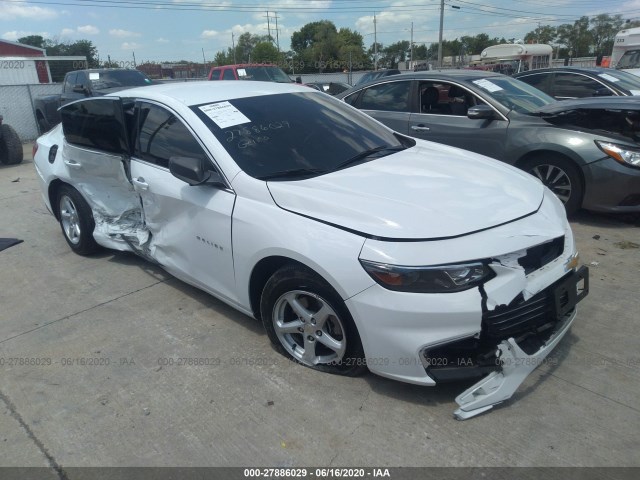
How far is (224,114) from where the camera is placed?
349 cm

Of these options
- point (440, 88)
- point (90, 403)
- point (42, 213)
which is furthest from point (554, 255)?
point (42, 213)

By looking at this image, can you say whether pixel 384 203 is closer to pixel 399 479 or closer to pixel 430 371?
pixel 430 371

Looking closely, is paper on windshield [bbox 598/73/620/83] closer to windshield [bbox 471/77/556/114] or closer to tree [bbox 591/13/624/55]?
windshield [bbox 471/77/556/114]

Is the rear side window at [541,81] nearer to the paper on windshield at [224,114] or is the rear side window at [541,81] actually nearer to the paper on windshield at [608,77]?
the paper on windshield at [608,77]

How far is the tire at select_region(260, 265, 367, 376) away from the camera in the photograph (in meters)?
2.68

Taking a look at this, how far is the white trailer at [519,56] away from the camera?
89.8ft

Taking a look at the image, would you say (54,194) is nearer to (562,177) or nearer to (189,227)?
(189,227)

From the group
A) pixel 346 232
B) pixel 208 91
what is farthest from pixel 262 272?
pixel 208 91

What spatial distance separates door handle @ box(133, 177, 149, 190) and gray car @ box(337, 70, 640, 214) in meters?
3.56

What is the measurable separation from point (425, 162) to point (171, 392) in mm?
2161

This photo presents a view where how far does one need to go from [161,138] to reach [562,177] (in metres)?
4.03

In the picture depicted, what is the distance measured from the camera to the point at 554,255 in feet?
9.23

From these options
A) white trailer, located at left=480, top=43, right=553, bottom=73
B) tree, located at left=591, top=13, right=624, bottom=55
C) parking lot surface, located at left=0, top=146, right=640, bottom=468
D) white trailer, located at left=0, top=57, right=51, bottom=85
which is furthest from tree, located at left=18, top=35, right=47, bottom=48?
parking lot surface, located at left=0, top=146, right=640, bottom=468

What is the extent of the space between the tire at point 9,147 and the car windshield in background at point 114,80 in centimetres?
244
